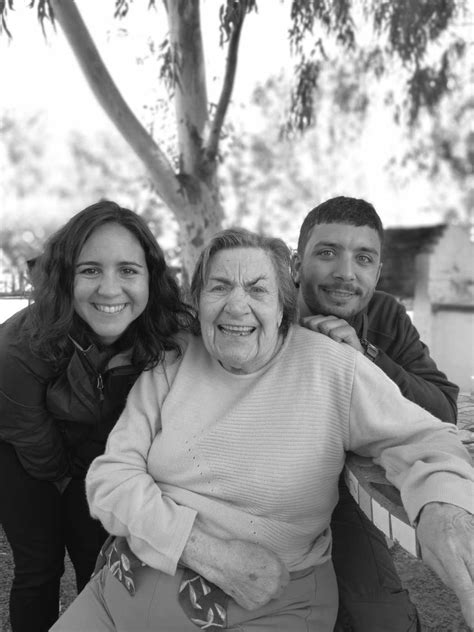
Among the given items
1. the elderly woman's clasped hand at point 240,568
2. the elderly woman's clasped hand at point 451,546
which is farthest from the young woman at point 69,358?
the elderly woman's clasped hand at point 451,546

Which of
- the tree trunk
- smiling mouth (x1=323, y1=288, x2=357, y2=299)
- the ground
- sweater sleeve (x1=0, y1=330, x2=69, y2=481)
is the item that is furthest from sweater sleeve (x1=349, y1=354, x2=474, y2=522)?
the tree trunk

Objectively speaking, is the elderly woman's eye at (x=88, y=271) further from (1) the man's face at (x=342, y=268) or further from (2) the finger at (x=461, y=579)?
(2) the finger at (x=461, y=579)

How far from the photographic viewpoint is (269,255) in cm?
174

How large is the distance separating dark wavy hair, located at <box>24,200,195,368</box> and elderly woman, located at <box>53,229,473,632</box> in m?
0.17

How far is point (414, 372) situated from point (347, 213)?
1.86 feet

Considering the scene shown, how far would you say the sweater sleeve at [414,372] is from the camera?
6.07 ft

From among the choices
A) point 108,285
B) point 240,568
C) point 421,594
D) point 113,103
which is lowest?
point 421,594

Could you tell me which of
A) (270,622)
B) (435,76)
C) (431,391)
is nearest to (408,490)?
(270,622)

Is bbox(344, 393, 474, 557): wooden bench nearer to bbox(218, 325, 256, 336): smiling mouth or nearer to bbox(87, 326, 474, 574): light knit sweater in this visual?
bbox(87, 326, 474, 574): light knit sweater

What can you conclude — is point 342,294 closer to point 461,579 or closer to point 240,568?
point 240,568

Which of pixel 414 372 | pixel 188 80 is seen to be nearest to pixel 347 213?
pixel 414 372

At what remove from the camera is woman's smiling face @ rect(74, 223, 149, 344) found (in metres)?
1.88

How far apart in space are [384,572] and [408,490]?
584mm

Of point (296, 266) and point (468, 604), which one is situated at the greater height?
point (296, 266)
